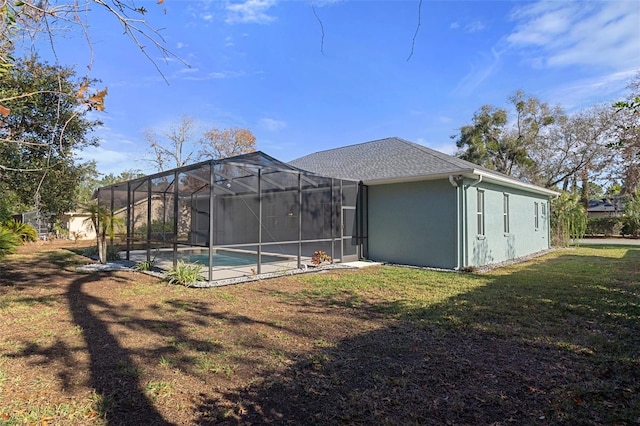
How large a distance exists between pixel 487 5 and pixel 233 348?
8.28m

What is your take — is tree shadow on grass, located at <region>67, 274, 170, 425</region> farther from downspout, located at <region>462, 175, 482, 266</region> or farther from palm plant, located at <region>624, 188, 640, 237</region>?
palm plant, located at <region>624, 188, 640, 237</region>

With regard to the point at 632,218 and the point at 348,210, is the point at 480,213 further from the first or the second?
the point at 632,218

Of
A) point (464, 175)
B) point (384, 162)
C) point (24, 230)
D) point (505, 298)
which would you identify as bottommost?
point (505, 298)

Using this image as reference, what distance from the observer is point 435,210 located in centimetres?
1016

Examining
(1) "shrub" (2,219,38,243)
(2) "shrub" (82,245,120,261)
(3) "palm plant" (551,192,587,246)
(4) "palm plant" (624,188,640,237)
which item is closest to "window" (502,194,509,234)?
(3) "palm plant" (551,192,587,246)

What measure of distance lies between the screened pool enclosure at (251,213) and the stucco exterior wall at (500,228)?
3.42 meters

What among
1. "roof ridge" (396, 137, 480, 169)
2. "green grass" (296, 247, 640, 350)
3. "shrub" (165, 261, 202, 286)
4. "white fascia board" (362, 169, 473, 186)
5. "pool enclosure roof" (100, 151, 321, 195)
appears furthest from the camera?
"roof ridge" (396, 137, 480, 169)

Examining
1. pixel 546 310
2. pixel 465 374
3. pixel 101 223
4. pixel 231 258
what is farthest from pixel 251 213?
pixel 465 374

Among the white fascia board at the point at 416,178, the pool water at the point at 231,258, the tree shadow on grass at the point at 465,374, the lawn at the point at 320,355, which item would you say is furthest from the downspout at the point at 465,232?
the pool water at the point at 231,258

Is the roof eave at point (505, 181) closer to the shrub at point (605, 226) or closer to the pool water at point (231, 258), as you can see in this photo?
the pool water at point (231, 258)

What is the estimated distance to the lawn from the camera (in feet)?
9.10

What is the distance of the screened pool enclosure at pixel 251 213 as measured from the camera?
30.5 feet

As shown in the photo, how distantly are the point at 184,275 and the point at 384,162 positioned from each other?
26.3 feet

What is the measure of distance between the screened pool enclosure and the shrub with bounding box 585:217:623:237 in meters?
24.7
